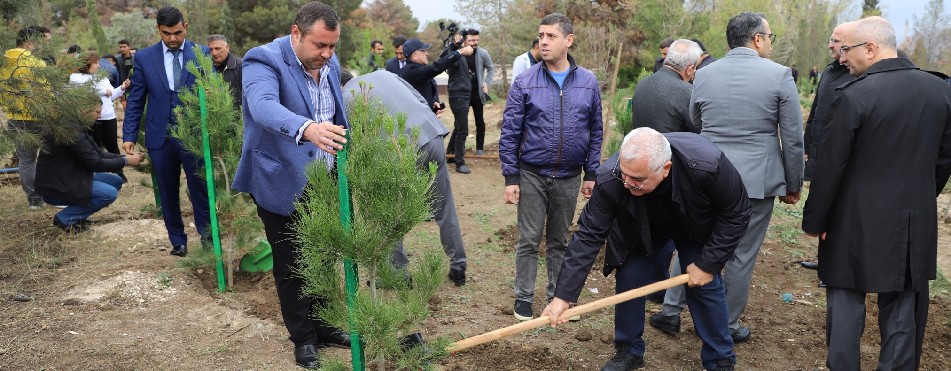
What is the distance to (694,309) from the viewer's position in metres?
3.68

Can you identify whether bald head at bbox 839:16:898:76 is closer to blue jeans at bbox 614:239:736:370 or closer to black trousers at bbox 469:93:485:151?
blue jeans at bbox 614:239:736:370

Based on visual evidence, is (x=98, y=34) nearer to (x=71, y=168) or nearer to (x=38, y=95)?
(x=71, y=168)

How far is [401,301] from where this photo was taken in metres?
3.01

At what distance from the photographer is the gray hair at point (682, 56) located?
4438 millimetres

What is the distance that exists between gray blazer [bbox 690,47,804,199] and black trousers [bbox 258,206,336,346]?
238 centimetres

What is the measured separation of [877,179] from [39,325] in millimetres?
4559

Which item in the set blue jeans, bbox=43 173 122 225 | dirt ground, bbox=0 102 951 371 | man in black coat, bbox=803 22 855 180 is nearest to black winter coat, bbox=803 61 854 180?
man in black coat, bbox=803 22 855 180

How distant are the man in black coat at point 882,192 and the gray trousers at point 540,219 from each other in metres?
1.35

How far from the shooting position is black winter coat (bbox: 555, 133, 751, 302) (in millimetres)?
3191

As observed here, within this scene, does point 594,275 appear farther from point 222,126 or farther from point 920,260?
point 222,126

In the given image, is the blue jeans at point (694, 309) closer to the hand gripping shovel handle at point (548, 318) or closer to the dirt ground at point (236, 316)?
the hand gripping shovel handle at point (548, 318)

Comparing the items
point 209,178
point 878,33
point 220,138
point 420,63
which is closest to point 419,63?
point 420,63

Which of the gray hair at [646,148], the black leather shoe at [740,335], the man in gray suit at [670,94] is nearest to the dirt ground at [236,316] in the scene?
the black leather shoe at [740,335]

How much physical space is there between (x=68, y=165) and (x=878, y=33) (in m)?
5.94
